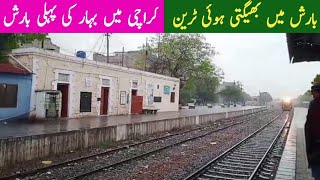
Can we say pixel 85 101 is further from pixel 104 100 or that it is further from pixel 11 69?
pixel 11 69

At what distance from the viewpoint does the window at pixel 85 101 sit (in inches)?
1016

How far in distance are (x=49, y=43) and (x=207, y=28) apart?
39.3 metres

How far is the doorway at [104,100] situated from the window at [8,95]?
29.0ft

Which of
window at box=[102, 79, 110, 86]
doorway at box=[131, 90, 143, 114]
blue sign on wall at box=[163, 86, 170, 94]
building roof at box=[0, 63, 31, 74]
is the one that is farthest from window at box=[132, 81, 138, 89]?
building roof at box=[0, 63, 31, 74]

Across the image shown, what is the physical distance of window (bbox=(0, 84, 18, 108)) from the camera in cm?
1966

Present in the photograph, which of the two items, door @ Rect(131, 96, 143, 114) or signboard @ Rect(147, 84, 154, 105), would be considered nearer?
door @ Rect(131, 96, 143, 114)

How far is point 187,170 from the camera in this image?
11734 millimetres

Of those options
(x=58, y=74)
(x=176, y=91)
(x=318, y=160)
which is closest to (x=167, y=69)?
(x=176, y=91)

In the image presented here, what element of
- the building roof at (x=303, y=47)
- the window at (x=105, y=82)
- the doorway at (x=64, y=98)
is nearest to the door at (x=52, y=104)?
the doorway at (x=64, y=98)

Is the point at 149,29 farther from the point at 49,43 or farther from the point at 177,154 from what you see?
the point at 49,43

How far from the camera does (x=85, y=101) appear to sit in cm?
2628

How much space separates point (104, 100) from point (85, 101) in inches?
114

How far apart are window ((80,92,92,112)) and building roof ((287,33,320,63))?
53.1 ft

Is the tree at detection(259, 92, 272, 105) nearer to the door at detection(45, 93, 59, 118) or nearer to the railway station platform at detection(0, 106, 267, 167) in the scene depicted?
the railway station platform at detection(0, 106, 267, 167)
